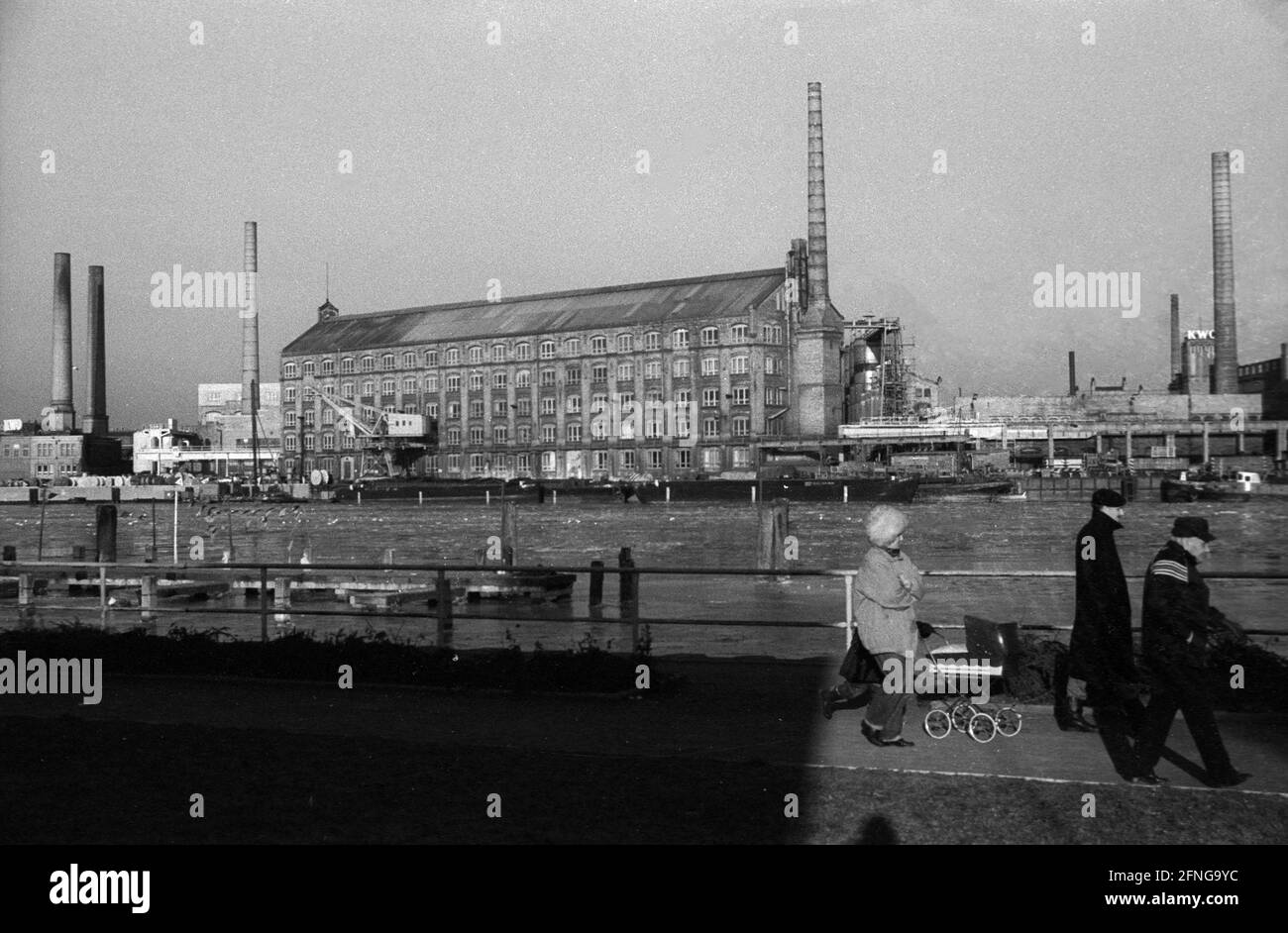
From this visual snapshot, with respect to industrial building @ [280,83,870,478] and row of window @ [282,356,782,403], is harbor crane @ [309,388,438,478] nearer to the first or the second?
industrial building @ [280,83,870,478]

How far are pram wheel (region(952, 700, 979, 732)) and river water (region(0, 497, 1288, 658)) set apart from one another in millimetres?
3082

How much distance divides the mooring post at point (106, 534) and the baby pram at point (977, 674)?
29.4 meters

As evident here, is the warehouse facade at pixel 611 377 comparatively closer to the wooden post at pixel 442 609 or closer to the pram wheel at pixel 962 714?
the wooden post at pixel 442 609

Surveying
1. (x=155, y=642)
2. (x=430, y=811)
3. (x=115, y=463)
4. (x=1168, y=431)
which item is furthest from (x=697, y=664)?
(x=115, y=463)

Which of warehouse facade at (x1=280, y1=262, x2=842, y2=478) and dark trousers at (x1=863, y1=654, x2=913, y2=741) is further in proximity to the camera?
warehouse facade at (x1=280, y1=262, x2=842, y2=478)

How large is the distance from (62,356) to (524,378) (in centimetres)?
4803

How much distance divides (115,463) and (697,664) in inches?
6324

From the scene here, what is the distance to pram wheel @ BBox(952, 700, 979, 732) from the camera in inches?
394

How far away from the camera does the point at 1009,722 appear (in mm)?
10250

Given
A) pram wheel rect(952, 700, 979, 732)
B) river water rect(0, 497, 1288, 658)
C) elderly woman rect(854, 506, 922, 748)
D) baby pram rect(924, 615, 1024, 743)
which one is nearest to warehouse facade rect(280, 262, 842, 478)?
river water rect(0, 497, 1288, 658)

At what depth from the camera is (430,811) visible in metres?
7.84

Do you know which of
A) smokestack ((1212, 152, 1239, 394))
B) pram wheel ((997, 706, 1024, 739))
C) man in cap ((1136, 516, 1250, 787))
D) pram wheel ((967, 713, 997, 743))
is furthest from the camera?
smokestack ((1212, 152, 1239, 394))
